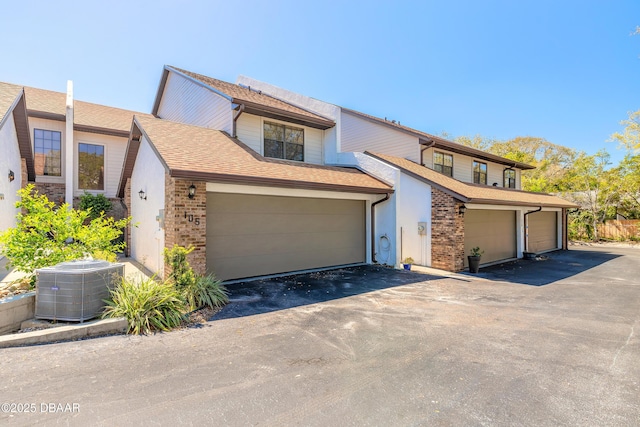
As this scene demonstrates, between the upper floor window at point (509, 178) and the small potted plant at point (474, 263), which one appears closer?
the small potted plant at point (474, 263)

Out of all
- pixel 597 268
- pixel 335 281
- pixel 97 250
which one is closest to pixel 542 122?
pixel 597 268

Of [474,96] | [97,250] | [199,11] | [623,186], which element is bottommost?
[97,250]

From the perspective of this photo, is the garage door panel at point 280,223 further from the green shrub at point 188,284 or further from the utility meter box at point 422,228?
the utility meter box at point 422,228

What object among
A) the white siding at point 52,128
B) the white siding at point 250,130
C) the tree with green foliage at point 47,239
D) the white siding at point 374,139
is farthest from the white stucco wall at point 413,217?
the white siding at point 52,128

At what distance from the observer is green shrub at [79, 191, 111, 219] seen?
13.1 meters

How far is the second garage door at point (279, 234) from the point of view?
8.30m

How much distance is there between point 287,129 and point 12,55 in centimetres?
971

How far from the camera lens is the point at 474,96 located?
22547mm

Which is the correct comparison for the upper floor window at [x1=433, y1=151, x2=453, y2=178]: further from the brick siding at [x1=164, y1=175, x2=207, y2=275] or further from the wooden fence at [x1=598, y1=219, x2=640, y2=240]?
the wooden fence at [x1=598, y1=219, x2=640, y2=240]

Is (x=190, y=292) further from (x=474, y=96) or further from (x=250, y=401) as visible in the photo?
(x=474, y=96)

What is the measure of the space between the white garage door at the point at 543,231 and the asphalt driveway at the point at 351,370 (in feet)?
38.5

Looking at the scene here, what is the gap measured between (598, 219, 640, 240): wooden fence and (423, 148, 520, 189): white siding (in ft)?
26.5

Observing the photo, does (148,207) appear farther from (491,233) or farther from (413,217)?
(491,233)

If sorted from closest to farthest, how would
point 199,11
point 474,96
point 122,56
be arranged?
point 199,11
point 122,56
point 474,96
